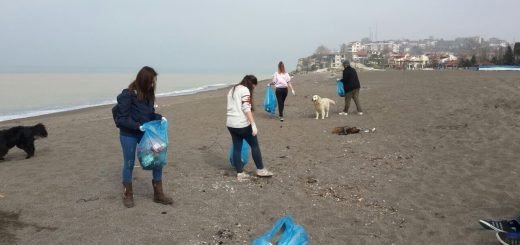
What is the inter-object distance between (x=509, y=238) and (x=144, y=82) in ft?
13.2

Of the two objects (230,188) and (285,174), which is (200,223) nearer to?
(230,188)

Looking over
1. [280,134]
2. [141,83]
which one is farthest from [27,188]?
[280,134]

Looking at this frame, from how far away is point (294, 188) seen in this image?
6426 mm

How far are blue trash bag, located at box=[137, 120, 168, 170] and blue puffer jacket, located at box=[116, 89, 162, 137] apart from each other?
0.40ft

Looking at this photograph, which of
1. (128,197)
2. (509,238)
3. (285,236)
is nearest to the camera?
(285,236)

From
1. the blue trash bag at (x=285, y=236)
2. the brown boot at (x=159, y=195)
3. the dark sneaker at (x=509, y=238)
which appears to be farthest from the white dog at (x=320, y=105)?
the blue trash bag at (x=285, y=236)

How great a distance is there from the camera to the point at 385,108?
14398 millimetres

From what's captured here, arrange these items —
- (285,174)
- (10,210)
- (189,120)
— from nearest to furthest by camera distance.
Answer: (10,210)
(285,174)
(189,120)

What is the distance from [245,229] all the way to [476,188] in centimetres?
321

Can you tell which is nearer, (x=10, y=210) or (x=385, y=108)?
(x=10, y=210)

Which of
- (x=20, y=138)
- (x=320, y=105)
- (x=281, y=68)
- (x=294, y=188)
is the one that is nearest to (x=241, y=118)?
(x=294, y=188)

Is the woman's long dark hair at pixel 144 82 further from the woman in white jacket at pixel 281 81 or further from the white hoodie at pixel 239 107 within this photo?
the woman in white jacket at pixel 281 81

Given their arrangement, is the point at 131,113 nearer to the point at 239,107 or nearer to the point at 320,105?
the point at 239,107

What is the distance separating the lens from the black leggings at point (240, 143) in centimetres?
657
